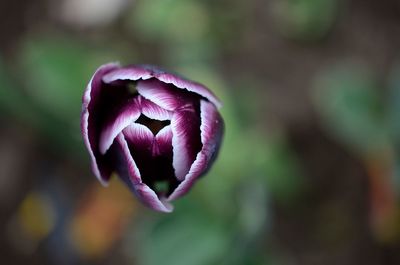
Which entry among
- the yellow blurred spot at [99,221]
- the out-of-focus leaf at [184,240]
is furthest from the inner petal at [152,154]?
the yellow blurred spot at [99,221]

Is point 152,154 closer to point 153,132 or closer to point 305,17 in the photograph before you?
point 153,132

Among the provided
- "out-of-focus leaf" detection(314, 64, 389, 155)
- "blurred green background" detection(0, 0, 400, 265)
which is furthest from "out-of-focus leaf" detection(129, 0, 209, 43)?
"out-of-focus leaf" detection(314, 64, 389, 155)

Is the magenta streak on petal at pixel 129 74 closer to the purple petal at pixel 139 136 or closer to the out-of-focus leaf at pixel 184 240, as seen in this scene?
the purple petal at pixel 139 136

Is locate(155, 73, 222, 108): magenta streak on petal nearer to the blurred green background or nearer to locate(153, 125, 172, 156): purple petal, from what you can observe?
locate(153, 125, 172, 156): purple petal

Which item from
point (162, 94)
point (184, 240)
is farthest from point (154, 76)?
point (184, 240)

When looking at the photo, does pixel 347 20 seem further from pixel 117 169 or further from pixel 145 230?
pixel 117 169

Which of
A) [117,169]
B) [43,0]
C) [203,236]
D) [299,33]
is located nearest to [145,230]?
[203,236]

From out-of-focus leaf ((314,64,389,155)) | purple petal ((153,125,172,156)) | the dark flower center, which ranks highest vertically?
the dark flower center
